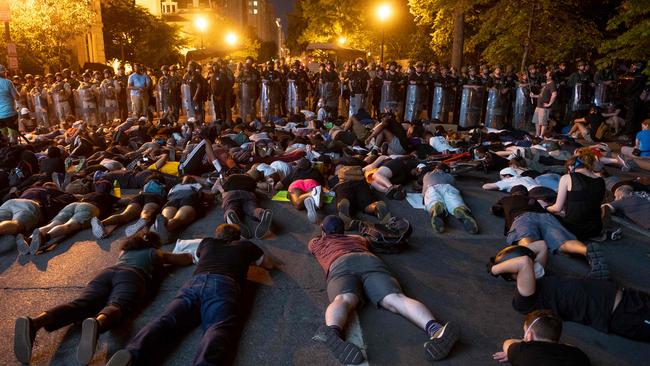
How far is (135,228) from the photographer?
645 cm

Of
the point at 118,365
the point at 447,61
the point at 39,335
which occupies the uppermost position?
the point at 447,61

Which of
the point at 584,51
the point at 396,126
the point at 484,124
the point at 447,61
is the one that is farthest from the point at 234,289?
the point at 447,61

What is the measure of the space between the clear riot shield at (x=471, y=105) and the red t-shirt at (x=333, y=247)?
433 inches

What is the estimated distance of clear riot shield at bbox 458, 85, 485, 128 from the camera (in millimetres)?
15258

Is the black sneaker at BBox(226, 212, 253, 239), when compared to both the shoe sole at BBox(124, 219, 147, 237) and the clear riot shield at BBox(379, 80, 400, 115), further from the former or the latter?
the clear riot shield at BBox(379, 80, 400, 115)

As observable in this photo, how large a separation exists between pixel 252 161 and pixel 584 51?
15.7m

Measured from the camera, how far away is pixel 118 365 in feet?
11.0

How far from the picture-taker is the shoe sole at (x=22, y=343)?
3.70 meters

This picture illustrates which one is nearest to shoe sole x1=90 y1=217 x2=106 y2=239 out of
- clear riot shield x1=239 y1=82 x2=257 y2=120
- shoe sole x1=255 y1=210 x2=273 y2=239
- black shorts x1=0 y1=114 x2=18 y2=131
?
shoe sole x1=255 y1=210 x2=273 y2=239

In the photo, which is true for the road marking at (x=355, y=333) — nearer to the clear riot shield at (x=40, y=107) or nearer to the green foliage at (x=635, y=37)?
the green foliage at (x=635, y=37)

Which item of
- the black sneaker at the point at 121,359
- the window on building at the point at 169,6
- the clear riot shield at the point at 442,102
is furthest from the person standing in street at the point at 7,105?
the window on building at the point at 169,6

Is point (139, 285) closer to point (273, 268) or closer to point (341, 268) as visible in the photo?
point (273, 268)

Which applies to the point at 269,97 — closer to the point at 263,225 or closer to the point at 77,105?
the point at 77,105

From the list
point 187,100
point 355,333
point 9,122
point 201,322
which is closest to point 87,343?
point 201,322
